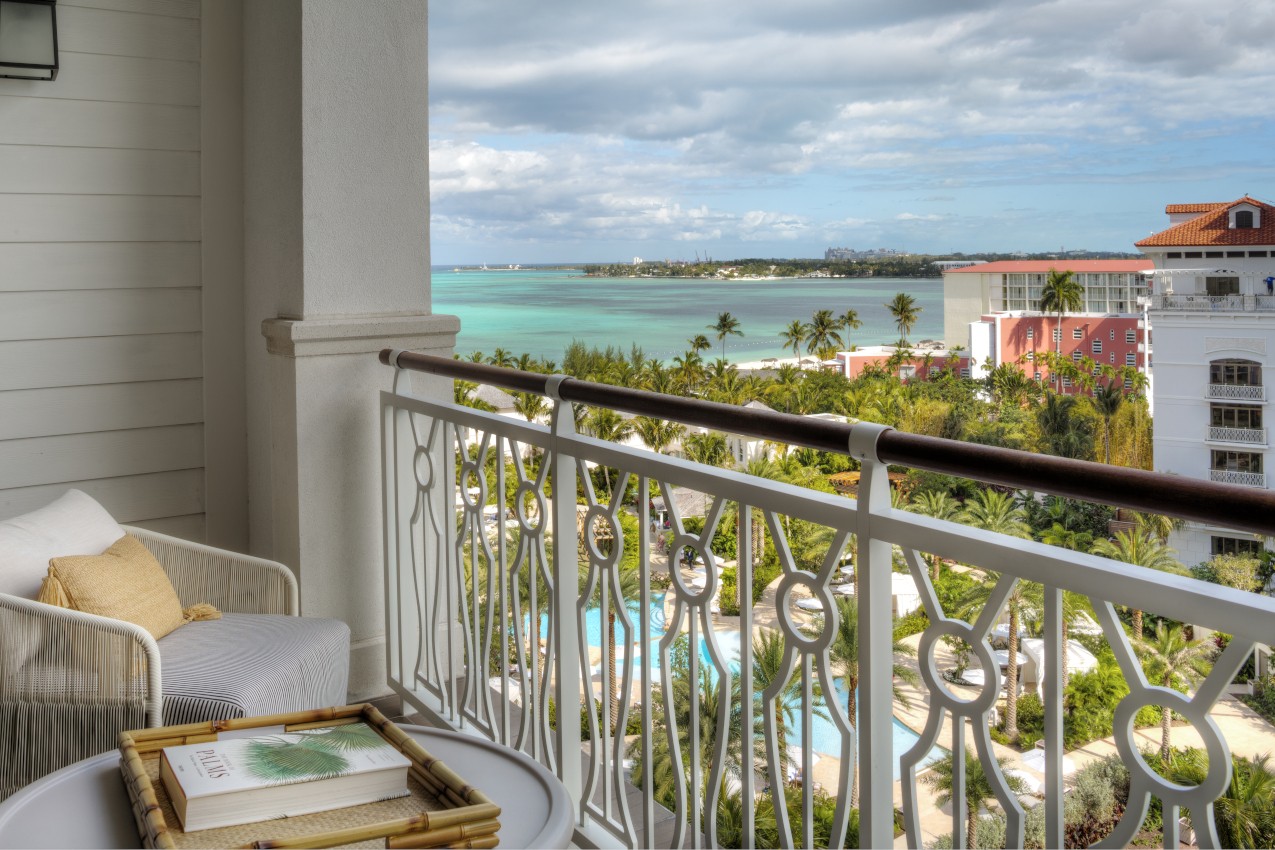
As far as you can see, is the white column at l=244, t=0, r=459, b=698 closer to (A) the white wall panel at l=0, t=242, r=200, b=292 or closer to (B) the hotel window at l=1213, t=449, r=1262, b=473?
(A) the white wall panel at l=0, t=242, r=200, b=292

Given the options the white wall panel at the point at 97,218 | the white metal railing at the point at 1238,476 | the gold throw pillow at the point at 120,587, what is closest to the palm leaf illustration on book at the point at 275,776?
the gold throw pillow at the point at 120,587

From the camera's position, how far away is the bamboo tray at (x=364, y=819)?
866 millimetres

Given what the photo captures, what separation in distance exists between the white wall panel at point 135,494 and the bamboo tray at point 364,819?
64.2 inches

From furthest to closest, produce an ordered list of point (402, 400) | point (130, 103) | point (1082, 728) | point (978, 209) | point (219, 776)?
point (978, 209), point (1082, 728), point (130, 103), point (402, 400), point (219, 776)

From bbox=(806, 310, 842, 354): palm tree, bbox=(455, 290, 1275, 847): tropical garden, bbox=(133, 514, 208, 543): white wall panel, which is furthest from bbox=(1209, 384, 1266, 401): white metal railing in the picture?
bbox=(133, 514, 208, 543): white wall panel

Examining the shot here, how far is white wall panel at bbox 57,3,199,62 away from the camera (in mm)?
2389

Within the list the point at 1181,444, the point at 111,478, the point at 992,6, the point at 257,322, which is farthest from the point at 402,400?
the point at 992,6

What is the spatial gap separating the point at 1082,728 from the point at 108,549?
42.3 ft

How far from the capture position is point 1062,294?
21.8 meters

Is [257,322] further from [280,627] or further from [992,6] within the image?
[992,6]

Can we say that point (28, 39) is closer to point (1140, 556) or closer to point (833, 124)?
point (1140, 556)

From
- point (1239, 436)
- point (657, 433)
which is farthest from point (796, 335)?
point (1239, 436)

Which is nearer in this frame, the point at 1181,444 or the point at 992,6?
the point at 1181,444

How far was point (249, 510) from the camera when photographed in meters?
2.68
